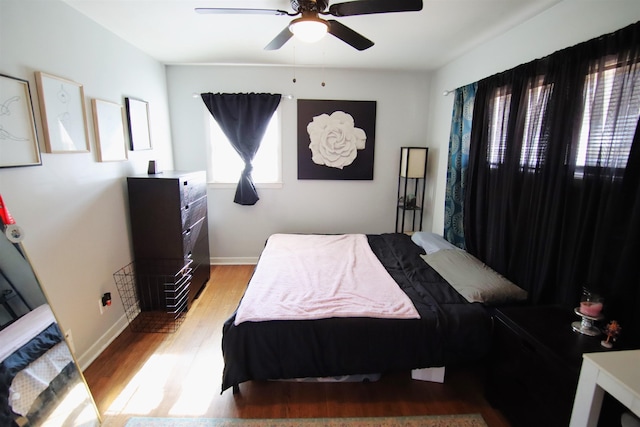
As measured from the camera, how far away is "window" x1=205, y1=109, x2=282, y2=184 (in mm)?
3592

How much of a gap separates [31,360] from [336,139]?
3135mm

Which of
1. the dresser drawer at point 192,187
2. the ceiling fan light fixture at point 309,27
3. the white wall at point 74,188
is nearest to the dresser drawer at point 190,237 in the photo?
the dresser drawer at point 192,187

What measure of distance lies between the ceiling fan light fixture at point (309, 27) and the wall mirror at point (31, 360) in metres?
1.73

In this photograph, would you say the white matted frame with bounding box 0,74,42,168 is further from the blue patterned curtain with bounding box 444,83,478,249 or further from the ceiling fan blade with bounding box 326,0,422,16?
the blue patterned curtain with bounding box 444,83,478,249

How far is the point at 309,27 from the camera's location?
1592 mm

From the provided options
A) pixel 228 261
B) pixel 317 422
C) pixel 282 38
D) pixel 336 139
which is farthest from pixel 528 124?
pixel 228 261

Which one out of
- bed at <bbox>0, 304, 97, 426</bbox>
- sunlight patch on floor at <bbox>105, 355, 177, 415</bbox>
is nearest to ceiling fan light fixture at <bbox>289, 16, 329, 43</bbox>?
bed at <bbox>0, 304, 97, 426</bbox>

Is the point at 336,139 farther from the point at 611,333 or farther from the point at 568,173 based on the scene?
the point at 611,333

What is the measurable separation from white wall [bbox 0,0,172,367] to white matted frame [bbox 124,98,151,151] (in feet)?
0.27

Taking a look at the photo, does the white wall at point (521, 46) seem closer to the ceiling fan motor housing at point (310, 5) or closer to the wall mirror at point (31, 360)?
the ceiling fan motor housing at point (310, 5)

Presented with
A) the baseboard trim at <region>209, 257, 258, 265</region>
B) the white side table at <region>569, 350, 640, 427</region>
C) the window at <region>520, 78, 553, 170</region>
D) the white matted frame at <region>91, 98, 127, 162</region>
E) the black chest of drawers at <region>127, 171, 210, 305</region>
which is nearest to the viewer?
the white side table at <region>569, 350, 640, 427</region>

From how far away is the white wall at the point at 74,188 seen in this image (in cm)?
160

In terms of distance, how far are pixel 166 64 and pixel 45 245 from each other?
2463 mm

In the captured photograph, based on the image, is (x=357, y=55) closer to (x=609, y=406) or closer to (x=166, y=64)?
(x=166, y=64)
